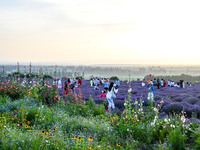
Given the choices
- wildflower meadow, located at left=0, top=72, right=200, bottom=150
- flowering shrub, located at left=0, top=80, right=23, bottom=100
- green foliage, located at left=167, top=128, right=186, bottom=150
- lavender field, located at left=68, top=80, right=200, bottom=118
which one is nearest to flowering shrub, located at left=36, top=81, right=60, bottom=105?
wildflower meadow, located at left=0, top=72, right=200, bottom=150

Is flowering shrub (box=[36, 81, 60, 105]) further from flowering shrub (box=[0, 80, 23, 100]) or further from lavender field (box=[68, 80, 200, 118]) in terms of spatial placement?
lavender field (box=[68, 80, 200, 118])

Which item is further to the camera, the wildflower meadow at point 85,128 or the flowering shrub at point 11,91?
the flowering shrub at point 11,91

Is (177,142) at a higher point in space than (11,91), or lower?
lower

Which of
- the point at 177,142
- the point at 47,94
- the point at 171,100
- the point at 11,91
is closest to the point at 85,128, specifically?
the point at 177,142

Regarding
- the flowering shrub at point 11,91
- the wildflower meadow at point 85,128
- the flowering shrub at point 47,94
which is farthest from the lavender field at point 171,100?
the flowering shrub at point 11,91

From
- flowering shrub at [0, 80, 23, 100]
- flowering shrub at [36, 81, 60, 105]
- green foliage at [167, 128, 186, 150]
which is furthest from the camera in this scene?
flowering shrub at [0, 80, 23, 100]

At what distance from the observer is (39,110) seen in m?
8.77

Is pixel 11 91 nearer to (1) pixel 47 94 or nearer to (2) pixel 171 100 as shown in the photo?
(1) pixel 47 94

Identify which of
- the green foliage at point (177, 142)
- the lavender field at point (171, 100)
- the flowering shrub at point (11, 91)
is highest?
the flowering shrub at point (11, 91)

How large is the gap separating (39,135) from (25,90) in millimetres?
8129

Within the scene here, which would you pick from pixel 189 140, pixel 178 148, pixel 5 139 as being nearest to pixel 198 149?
pixel 178 148

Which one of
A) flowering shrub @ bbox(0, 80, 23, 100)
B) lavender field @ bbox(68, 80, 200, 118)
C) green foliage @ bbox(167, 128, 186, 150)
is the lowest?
lavender field @ bbox(68, 80, 200, 118)

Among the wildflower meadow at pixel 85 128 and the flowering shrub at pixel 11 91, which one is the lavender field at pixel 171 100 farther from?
the flowering shrub at pixel 11 91

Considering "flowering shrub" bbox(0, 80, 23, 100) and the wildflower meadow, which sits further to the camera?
"flowering shrub" bbox(0, 80, 23, 100)
